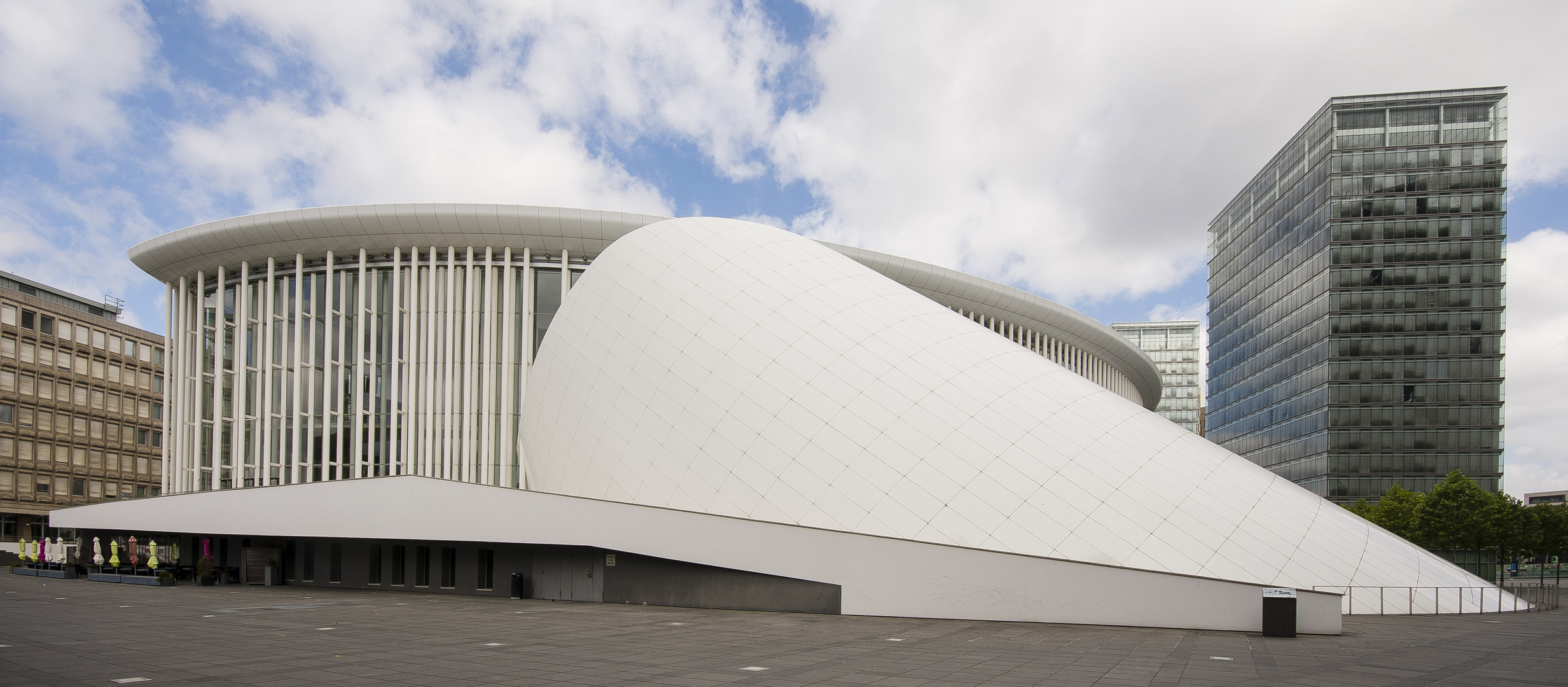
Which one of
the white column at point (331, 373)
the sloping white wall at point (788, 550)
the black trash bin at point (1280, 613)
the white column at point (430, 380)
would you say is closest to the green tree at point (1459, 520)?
the sloping white wall at point (788, 550)

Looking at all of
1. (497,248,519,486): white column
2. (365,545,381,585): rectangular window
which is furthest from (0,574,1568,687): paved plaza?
(497,248,519,486): white column

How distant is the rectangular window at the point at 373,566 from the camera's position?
1127 inches

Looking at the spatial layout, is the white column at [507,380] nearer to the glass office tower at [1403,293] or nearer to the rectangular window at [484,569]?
the rectangular window at [484,569]

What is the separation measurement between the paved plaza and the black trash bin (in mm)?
479

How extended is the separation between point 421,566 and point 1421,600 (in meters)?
26.6

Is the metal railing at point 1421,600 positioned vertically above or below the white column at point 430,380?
below

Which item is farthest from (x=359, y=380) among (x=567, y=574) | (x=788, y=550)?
(x=788, y=550)

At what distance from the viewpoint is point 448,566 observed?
2739cm

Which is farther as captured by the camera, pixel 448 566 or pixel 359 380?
pixel 359 380

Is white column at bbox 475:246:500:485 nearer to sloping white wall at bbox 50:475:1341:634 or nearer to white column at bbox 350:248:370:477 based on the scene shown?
white column at bbox 350:248:370:477

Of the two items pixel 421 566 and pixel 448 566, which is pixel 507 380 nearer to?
pixel 421 566

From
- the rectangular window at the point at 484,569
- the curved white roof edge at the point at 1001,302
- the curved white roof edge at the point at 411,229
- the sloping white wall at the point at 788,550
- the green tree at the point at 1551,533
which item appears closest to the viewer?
the sloping white wall at the point at 788,550

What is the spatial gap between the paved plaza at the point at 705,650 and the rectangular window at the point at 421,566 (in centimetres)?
725

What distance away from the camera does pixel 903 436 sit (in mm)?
21812
